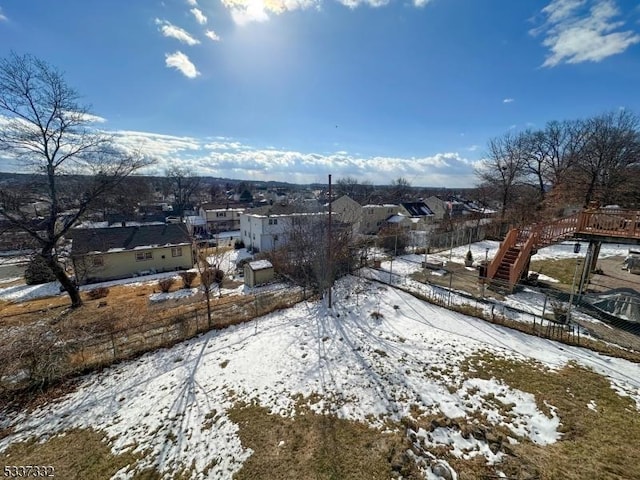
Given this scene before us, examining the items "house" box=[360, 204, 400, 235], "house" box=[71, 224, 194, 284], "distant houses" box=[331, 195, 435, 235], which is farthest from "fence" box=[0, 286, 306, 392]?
"house" box=[360, 204, 400, 235]

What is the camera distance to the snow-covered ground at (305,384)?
5461mm

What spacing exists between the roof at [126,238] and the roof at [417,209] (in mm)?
33788

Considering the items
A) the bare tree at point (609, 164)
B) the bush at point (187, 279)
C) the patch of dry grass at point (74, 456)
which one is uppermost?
the bare tree at point (609, 164)

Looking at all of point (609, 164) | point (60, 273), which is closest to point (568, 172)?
point (609, 164)

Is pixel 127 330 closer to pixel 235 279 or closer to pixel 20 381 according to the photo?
pixel 20 381

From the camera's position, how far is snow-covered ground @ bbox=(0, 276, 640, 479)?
215 inches

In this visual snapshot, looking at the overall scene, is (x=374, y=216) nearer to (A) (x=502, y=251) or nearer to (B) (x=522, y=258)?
(A) (x=502, y=251)

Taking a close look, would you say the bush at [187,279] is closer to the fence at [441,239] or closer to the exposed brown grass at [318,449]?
the exposed brown grass at [318,449]

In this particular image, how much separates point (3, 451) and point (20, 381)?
266 centimetres

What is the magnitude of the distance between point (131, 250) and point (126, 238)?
6.45 feet

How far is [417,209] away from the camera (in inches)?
1777

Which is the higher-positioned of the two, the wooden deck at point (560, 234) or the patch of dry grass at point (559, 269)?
the wooden deck at point (560, 234)

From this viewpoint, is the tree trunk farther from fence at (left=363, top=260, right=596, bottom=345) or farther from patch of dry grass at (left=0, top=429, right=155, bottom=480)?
fence at (left=363, top=260, right=596, bottom=345)

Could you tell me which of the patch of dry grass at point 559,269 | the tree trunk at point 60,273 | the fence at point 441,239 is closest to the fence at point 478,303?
the patch of dry grass at point 559,269
